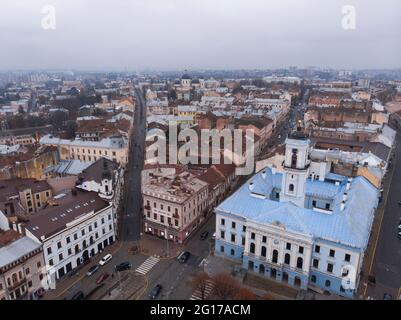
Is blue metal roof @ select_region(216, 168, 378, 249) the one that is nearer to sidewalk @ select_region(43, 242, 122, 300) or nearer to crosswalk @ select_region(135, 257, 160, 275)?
crosswalk @ select_region(135, 257, 160, 275)

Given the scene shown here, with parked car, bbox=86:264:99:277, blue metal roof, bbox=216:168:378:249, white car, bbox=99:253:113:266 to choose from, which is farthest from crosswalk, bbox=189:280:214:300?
parked car, bbox=86:264:99:277

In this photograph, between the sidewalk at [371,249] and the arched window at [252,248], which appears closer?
the sidewalk at [371,249]

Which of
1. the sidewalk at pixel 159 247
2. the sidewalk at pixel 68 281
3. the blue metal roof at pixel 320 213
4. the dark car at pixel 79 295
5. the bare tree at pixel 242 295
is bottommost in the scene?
the sidewalk at pixel 68 281

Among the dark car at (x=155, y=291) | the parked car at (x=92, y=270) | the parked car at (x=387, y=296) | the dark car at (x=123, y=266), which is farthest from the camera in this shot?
the dark car at (x=123, y=266)

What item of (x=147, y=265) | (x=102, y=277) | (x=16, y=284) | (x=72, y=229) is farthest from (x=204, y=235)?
(x=16, y=284)

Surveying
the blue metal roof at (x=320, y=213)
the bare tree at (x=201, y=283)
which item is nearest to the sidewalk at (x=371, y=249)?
the blue metal roof at (x=320, y=213)

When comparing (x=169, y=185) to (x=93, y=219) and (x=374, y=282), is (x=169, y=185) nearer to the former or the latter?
(x=93, y=219)

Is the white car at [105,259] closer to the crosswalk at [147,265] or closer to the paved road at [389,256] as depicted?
the crosswalk at [147,265]

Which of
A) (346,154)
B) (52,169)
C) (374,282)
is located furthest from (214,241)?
(52,169)
